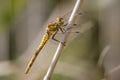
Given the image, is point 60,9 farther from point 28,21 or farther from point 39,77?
point 39,77

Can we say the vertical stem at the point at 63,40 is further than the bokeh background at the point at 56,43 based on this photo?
No

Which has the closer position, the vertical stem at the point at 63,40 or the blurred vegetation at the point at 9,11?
the vertical stem at the point at 63,40

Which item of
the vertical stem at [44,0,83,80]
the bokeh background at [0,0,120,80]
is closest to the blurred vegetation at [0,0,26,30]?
the bokeh background at [0,0,120,80]

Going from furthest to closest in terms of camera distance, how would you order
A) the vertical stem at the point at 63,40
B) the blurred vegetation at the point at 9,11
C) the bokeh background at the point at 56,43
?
the blurred vegetation at the point at 9,11, the bokeh background at the point at 56,43, the vertical stem at the point at 63,40

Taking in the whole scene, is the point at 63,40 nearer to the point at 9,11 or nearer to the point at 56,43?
the point at 56,43

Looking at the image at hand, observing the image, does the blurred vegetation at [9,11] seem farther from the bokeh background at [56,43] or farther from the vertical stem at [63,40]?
the vertical stem at [63,40]

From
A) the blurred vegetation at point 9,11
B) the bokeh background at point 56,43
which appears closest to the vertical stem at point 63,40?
the bokeh background at point 56,43

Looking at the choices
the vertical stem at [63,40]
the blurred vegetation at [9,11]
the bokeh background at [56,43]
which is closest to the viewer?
the vertical stem at [63,40]

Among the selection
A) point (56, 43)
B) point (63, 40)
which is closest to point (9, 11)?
point (56, 43)

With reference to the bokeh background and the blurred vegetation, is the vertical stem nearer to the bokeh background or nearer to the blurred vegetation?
the bokeh background
